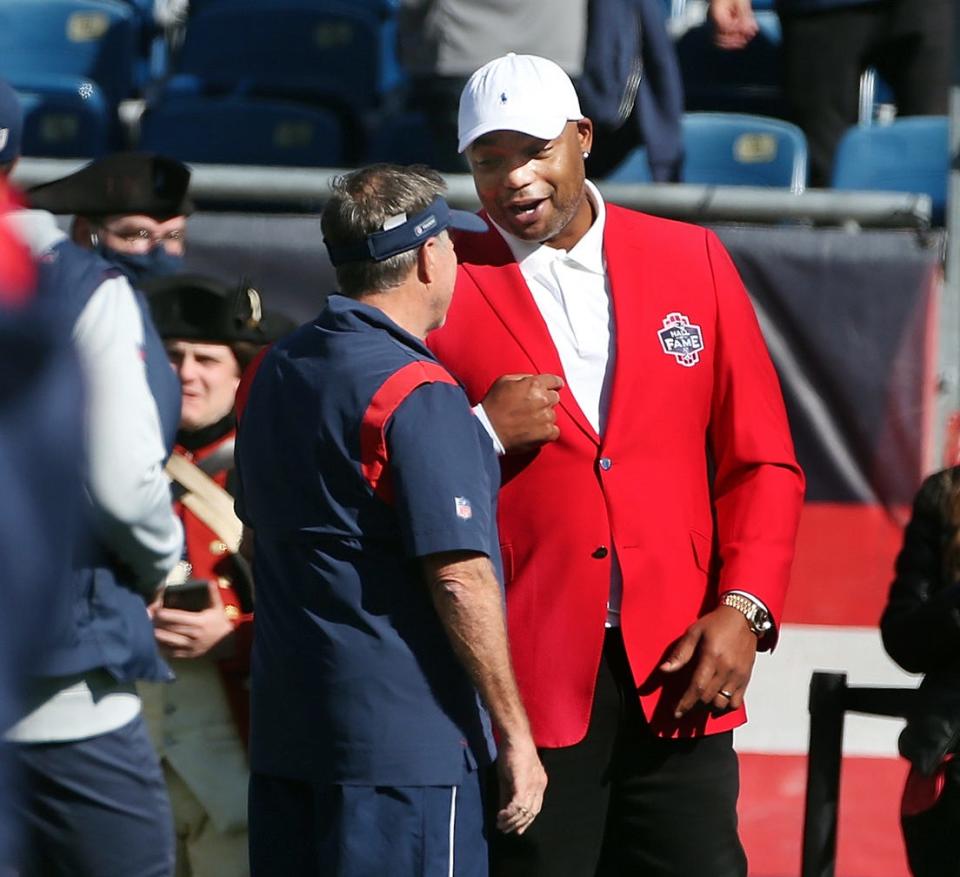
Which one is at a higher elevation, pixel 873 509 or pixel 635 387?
pixel 635 387

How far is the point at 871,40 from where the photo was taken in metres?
6.20

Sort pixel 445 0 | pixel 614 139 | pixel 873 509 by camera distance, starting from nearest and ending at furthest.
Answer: pixel 873 509 → pixel 445 0 → pixel 614 139

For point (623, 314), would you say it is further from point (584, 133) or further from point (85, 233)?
point (85, 233)

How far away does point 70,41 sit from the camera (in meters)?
7.27

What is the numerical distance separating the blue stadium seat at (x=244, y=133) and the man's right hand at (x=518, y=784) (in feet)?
13.5

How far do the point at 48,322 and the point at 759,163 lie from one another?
4.90 meters

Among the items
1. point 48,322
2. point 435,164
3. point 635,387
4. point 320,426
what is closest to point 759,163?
point 435,164

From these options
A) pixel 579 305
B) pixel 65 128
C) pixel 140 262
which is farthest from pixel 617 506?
pixel 65 128

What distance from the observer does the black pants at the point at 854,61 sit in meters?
6.12

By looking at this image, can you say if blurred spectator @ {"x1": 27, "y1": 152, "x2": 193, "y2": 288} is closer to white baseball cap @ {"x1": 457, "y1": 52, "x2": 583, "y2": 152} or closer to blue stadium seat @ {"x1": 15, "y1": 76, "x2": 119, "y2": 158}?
white baseball cap @ {"x1": 457, "y1": 52, "x2": 583, "y2": 152}

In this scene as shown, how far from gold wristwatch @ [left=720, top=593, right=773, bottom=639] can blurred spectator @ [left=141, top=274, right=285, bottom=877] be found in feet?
3.53

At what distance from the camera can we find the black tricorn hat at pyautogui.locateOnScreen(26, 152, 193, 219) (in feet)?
13.3

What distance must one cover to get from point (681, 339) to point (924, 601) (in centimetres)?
91

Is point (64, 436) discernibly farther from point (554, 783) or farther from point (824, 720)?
point (824, 720)
